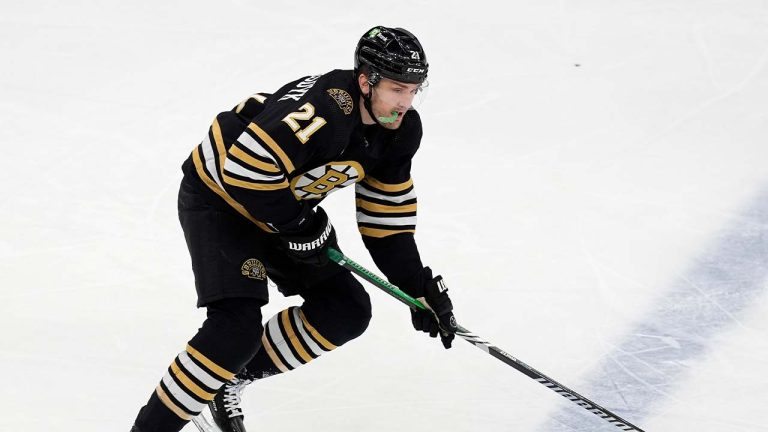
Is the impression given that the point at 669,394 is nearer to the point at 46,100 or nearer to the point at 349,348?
the point at 349,348

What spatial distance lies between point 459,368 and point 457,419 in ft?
0.88

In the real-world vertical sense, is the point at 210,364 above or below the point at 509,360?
above

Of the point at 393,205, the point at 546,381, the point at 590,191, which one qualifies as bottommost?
the point at 590,191

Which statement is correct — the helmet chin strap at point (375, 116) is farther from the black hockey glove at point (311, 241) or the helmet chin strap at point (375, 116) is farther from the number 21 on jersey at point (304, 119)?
the black hockey glove at point (311, 241)

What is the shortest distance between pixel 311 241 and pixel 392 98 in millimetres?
474

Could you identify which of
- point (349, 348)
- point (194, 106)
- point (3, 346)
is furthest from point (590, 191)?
point (3, 346)

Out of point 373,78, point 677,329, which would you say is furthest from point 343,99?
point 677,329

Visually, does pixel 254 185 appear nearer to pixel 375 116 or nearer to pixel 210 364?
pixel 375 116

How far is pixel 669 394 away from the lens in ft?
12.2

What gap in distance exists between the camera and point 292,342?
3.41 meters

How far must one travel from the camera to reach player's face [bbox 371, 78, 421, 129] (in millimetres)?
3043

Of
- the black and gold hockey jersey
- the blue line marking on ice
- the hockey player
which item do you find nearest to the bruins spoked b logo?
the hockey player

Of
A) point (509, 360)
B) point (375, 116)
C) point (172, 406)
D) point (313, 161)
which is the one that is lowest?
point (509, 360)

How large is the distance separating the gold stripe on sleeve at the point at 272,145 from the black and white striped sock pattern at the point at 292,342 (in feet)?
2.02
